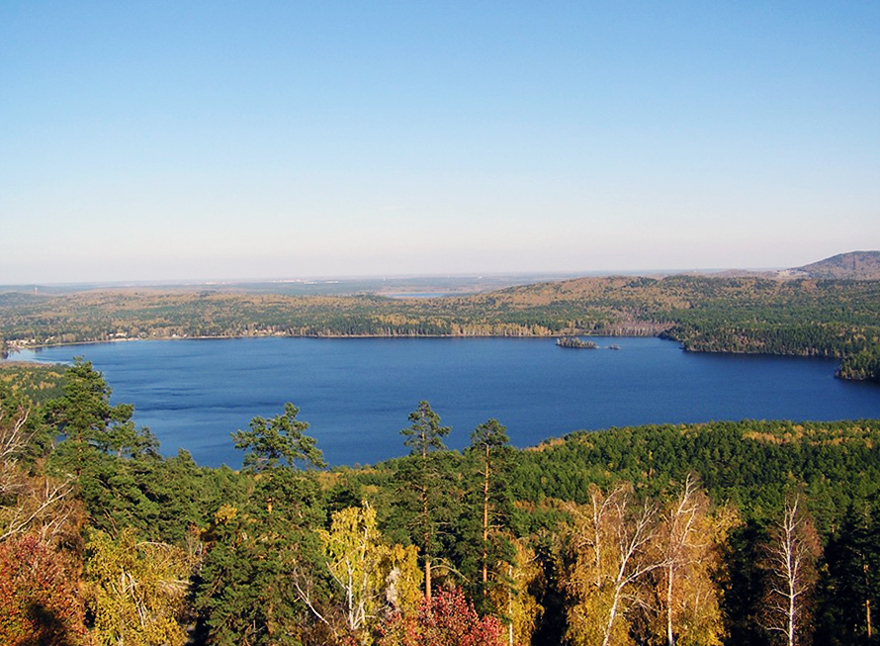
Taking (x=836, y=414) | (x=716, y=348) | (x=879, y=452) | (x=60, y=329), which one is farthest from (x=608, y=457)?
(x=60, y=329)

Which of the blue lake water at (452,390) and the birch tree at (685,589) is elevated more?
the birch tree at (685,589)

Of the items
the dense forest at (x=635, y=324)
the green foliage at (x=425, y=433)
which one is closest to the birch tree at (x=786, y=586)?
the green foliage at (x=425, y=433)

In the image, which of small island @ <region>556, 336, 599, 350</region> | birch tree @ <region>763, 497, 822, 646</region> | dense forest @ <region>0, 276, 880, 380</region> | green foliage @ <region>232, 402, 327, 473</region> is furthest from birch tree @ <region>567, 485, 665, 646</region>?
small island @ <region>556, 336, 599, 350</region>

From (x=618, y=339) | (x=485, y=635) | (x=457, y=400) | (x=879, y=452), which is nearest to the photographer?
(x=485, y=635)

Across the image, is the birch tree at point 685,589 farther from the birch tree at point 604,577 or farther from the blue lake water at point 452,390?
the blue lake water at point 452,390

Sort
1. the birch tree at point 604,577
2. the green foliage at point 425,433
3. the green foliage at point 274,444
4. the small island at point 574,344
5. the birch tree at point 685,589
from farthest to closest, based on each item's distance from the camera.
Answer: the small island at point 574,344 < the green foliage at point 425,433 < the birch tree at point 685,589 < the green foliage at point 274,444 < the birch tree at point 604,577

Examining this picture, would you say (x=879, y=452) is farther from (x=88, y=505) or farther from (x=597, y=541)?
(x=88, y=505)

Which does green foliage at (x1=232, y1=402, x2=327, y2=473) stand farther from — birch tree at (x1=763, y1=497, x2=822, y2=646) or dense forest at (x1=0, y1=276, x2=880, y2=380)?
dense forest at (x1=0, y1=276, x2=880, y2=380)

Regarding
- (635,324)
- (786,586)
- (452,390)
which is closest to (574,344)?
(635,324)

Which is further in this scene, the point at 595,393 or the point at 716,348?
the point at 716,348
